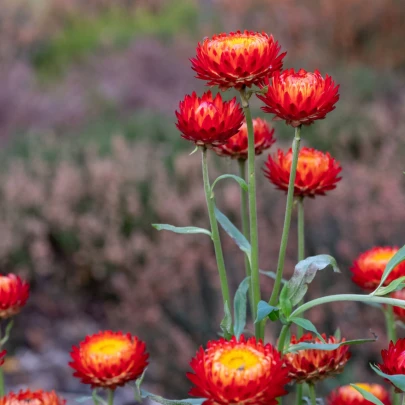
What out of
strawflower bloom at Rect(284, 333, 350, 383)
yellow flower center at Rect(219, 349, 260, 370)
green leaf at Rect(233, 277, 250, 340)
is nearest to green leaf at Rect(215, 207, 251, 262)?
green leaf at Rect(233, 277, 250, 340)

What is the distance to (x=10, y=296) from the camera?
4.12 feet

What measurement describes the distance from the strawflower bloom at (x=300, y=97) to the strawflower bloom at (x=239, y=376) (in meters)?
0.33

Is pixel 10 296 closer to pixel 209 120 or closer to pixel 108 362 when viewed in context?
pixel 108 362

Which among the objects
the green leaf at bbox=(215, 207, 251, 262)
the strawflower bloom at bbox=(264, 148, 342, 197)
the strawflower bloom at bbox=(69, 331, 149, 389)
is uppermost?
the strawflower bloom at bbox=(264, 148, 342, 197)

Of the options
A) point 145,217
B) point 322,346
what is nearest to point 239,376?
point 322,346

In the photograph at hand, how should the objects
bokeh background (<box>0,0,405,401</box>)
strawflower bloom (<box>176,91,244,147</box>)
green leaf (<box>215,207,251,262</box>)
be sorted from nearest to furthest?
strawflower bloom (<box>176,91,244,147</box>) < green leaf (<box>215,207,251,262</box>) < bokeh background (<box>0,0,405,401</box>)

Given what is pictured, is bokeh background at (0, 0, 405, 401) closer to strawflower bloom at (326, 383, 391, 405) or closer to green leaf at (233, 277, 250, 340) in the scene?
green leaf at (233, 277, 250, 340)

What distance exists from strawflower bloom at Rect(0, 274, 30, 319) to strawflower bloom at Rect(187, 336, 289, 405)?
1.55 feet

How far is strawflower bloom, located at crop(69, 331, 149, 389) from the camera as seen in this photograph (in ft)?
3.71

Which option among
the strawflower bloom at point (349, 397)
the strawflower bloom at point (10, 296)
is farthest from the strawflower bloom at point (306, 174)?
the strawflower bloom at point (10, 296)

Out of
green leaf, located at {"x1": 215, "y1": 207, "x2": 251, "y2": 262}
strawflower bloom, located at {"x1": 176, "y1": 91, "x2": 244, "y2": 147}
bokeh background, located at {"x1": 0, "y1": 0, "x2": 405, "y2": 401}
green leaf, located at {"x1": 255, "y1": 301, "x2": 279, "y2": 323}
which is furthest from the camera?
bokeh background, located at {"x1": 0, "y1": 0, "x2": 405, "y2": 401}

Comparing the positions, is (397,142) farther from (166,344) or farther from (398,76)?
(398,76)

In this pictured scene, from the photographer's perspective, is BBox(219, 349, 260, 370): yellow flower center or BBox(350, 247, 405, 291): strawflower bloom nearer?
BBox(219, 349, 260, 370): yellow flower center

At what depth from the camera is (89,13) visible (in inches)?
483
